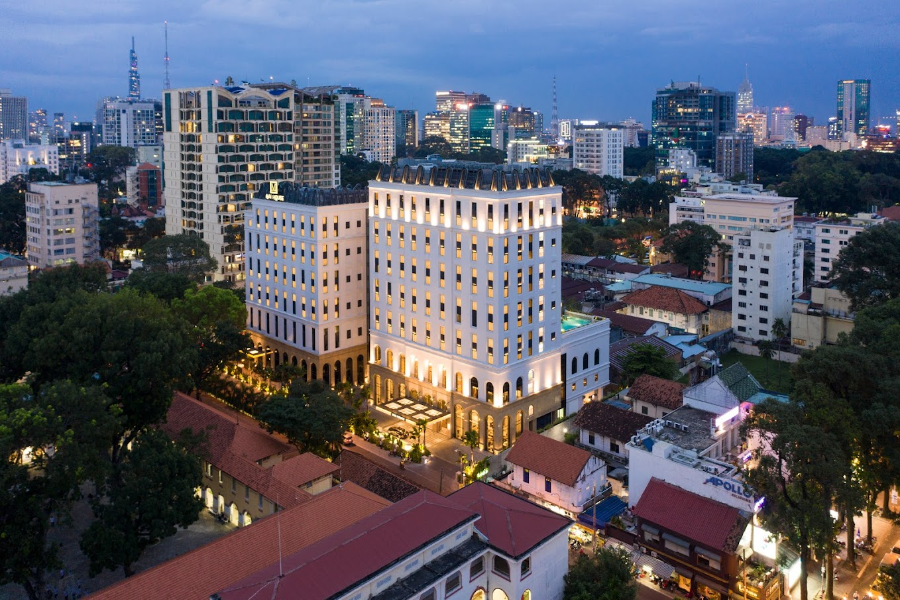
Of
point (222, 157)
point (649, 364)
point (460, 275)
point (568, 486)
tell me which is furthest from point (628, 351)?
point (222, 157)

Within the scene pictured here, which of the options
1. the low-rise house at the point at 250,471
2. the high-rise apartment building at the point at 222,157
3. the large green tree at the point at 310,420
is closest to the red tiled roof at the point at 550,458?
the large green tree at the point at 310,420

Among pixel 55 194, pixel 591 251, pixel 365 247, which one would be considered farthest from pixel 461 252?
pixel 55 194

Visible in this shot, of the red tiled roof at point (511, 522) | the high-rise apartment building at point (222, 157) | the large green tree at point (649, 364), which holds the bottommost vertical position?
the red tiled roof at point (511, 522)

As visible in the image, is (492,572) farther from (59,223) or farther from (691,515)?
(59,223)

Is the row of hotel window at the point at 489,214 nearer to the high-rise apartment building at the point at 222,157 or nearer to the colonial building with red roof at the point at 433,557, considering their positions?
the colonial building with red roof at the point at 433,557

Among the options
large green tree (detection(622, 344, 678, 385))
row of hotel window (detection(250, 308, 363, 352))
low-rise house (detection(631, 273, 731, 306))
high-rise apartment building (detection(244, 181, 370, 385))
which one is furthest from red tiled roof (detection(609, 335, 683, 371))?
row of hotel window (detection(250, 308, 363, 352))

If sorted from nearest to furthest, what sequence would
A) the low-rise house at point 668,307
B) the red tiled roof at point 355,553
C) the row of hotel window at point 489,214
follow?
the red tiled roof at point 355,553 → the row of hotel window at point 489,214 → the low-rise house at point 668,307
